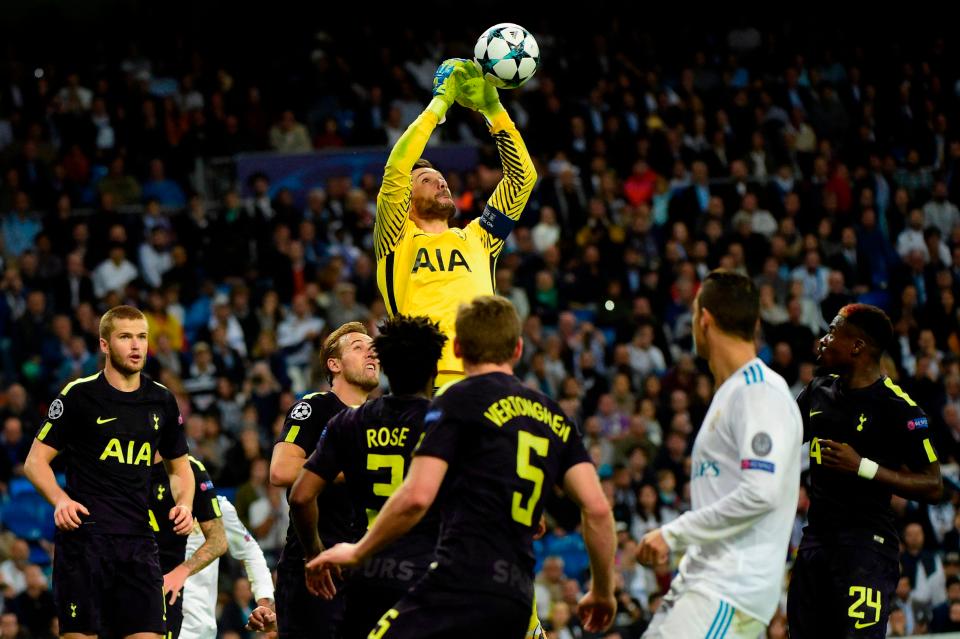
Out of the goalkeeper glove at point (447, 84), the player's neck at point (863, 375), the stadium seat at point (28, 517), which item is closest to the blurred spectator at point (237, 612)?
the stadium seat at point (28, 517)

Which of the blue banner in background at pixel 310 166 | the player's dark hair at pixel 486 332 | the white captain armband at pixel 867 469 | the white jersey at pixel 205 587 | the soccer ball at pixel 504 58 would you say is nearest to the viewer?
the player's dark hair at pixel 486 332

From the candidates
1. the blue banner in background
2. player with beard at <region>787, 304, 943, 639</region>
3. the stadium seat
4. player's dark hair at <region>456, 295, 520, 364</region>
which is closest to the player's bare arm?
player with beard at <region>787, 304, 943, 639</region>

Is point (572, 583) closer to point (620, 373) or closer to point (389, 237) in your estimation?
point (620, 373)

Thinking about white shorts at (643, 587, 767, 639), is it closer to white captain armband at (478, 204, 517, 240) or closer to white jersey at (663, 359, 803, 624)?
white jersey at (663, 359, 803, 624)

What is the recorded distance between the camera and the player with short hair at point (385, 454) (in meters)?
6.44

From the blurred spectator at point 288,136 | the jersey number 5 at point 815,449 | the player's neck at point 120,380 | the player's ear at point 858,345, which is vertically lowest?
the jersey number 5 at point 815,449

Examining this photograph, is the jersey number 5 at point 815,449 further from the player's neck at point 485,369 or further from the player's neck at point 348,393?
the player's neck at point 485,369

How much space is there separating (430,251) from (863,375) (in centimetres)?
263

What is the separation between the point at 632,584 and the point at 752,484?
9.27 m

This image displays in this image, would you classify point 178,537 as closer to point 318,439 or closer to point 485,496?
point 318,439

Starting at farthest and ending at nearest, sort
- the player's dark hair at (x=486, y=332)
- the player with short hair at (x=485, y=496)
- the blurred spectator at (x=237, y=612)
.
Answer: the blurred spectator at (x=237, y=612) → the player's dark hair at (x=486, y=332) → the player with short hair at (x=485, y=496)

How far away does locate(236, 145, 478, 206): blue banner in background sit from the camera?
1989 cm

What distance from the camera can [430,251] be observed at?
8570 millimetres

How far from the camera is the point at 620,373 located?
17672 mm
